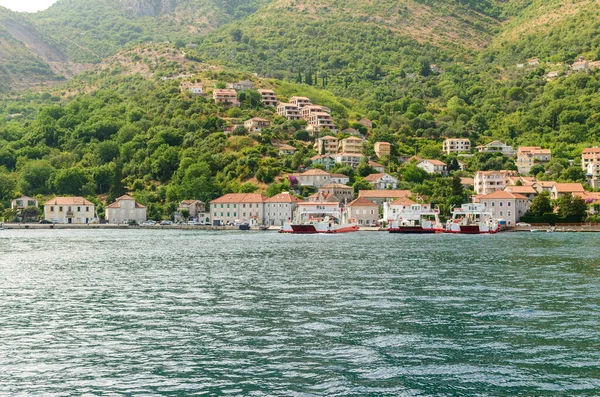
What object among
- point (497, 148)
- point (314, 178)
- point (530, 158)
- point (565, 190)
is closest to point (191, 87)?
point (314, 178)

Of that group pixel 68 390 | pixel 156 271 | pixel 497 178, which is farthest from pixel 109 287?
pixel 497 178

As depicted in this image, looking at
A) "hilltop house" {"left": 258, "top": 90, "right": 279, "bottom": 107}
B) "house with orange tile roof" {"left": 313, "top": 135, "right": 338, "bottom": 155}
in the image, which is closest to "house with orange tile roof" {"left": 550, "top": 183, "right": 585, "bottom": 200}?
"house with orange tile roof" {"left": 313, "top": 135, "right": 338, "bottom": 155}

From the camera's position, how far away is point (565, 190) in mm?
109438

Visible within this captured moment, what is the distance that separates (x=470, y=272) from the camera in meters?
40.1

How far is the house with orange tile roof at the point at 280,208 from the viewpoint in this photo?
112 metres

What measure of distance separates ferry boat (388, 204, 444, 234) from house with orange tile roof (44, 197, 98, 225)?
180 feet

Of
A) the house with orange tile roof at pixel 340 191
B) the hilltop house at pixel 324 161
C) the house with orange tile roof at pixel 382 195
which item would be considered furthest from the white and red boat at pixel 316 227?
the hilltop house at pixel 324 161

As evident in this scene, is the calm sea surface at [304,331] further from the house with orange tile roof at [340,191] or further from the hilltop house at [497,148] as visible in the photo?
the hilltop house at [497,148]

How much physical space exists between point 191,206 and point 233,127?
35609mm

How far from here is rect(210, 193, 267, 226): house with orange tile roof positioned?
113938mm

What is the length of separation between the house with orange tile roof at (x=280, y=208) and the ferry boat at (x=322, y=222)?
3.29m

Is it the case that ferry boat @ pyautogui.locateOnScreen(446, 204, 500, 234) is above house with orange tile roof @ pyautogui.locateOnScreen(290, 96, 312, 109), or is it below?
below

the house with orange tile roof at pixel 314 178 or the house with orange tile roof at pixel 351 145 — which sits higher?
the house with orange tile roof at pixel 351 145

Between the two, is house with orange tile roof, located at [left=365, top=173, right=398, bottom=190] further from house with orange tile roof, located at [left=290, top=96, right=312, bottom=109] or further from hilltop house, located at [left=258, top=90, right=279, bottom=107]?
hilltop house, located at [left=258, top=90, right=279, bottom=107]
